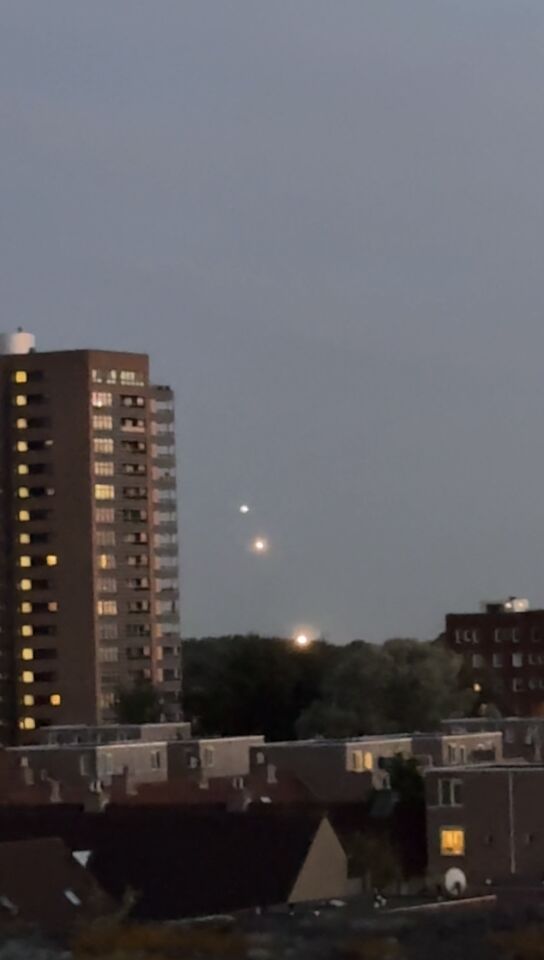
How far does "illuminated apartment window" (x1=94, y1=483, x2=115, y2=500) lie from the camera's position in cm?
10094

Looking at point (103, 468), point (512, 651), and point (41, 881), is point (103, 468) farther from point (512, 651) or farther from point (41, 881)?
point (41, 881)

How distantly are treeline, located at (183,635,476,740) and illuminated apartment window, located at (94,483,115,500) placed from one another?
1257 cm

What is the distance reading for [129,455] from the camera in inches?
4080

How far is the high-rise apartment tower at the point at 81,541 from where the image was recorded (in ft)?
317

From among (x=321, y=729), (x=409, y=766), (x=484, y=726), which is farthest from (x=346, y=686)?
(x=409, y=766)

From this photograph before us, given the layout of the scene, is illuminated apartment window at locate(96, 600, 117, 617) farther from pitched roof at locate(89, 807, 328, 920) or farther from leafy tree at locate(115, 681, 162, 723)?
pitched roof at locate(89, 807, 328, 920)

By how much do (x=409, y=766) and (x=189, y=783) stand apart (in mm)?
7419

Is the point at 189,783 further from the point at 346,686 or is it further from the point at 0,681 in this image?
the point at 0,681

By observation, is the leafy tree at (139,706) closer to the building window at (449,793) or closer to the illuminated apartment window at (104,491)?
the illuminated apartment window at (104,491)

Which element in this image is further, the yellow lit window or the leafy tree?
the leafy tree

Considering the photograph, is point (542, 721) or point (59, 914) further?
point (542, 721)

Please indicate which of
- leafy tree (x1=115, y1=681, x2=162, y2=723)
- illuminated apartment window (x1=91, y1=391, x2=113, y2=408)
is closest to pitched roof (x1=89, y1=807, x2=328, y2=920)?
leafy tree (x1=115, y1=681, x2=162, y2=723)

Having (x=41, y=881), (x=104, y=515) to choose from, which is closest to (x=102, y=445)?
(x=104, y=515)

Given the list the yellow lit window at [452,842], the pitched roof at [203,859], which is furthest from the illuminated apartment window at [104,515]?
the pitched roof at [203,859]
